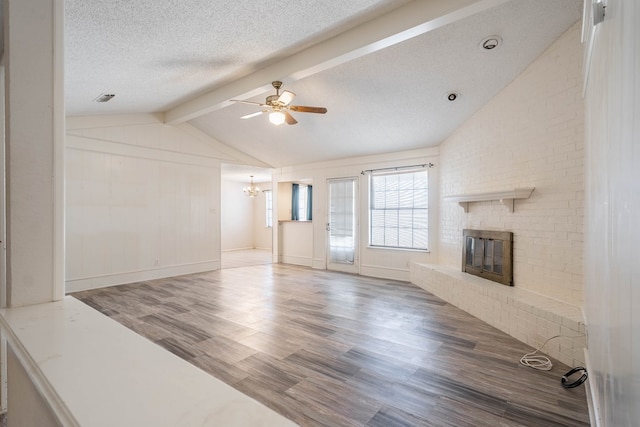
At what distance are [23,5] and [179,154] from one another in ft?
18.6

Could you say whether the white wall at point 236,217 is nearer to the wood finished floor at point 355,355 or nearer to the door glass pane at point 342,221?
the door glass pane at point 342,221

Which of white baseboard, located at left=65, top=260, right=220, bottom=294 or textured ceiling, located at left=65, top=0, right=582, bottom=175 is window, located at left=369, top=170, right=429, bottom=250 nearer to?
textured ceiling, located at left=65, top=0, right=582, bottom=175

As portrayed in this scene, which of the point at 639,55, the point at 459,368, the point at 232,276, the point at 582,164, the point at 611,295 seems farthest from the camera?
the point at 232,276

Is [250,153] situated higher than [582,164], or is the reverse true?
[250,153]

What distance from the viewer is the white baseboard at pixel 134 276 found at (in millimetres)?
5227

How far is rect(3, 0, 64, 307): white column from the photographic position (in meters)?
1.23

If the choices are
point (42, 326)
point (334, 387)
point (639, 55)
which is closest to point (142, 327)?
point (334, 387)

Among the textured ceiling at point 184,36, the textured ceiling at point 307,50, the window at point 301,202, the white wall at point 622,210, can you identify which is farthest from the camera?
the window at point 301,202

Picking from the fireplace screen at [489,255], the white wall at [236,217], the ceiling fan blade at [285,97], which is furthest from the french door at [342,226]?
the white wall at [236,217]

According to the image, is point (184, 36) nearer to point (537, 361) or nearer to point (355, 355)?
point (355, 355)

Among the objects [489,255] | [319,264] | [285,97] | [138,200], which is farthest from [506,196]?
[138,200]

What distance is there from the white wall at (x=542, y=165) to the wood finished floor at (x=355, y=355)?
3.06 ft

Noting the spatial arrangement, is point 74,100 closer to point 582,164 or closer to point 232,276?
point 232,276

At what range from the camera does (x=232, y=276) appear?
6469 millimetres
